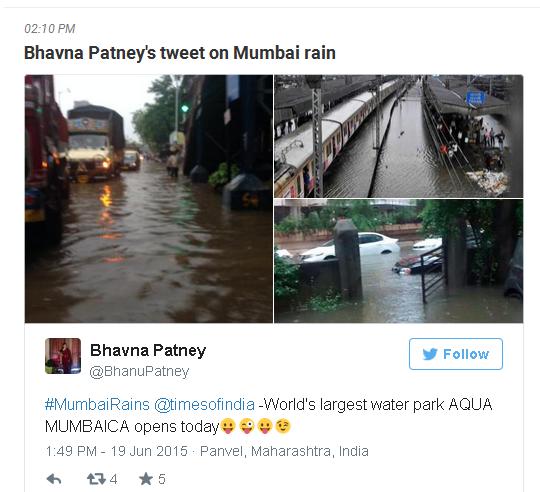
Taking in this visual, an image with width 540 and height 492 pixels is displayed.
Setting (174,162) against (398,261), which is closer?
(398,261)

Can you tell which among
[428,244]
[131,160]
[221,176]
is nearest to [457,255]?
[428,244]
